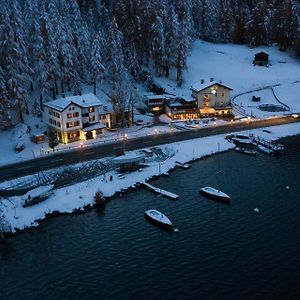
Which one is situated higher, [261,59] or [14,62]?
[14,62]

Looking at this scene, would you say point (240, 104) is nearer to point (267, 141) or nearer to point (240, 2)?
point (267, 141)

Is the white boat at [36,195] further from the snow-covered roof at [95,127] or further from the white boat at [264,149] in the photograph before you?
the white boat at [264,149]

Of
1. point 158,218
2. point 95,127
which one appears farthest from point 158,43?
point 158,218

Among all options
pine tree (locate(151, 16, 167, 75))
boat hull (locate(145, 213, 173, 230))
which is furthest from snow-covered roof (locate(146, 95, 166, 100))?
boat hull (locate(145, 213, 173, 230))

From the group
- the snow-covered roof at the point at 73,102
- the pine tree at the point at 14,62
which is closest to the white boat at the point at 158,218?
the snow-covered roof at the point at 73,102

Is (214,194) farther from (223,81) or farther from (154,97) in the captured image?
(223,81)

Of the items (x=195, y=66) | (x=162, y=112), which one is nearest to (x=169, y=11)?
(x=195, y=66)
